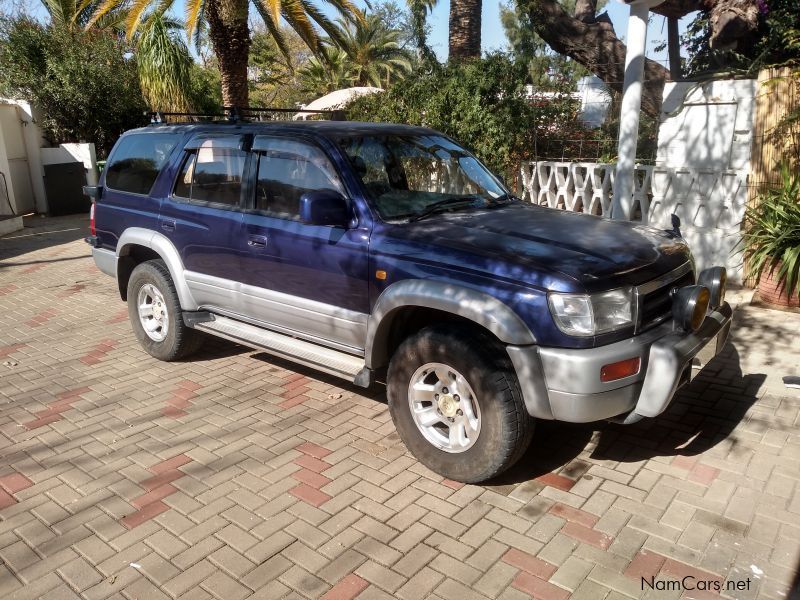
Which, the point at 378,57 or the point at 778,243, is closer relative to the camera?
the point at 778,243

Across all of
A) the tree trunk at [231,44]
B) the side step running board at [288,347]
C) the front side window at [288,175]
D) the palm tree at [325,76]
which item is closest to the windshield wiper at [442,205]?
the front side window at [288,175]

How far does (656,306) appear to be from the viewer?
358 cm

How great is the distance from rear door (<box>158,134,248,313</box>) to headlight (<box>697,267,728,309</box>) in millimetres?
3101

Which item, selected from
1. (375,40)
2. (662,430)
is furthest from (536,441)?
(375,40)

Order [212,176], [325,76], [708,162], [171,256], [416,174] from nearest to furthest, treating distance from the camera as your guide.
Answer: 1. [416,174]
2. [212,176]
3. [171,256]
4. [708,162]
5. [325,76]

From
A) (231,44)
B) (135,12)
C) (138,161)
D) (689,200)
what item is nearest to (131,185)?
(138,161)

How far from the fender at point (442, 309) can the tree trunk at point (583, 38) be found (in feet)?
33.8

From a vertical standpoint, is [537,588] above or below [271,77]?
below

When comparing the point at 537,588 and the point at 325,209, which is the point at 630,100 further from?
the point at 537,588

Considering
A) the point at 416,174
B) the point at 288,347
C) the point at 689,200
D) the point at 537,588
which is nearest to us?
the point at 537,588

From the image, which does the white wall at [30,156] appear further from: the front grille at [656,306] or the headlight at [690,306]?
the headlight at [690,306]

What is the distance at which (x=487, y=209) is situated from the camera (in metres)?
4.47

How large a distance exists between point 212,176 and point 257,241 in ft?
2.83

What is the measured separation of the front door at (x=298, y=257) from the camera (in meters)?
4.06
